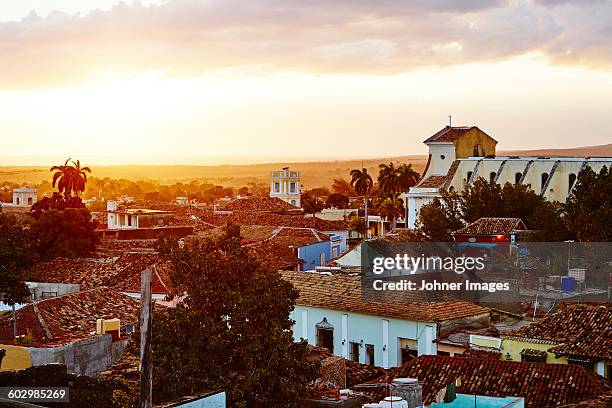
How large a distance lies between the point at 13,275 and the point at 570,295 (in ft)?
54.3

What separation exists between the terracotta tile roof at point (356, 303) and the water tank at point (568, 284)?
5045mm

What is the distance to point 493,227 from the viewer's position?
149 feet

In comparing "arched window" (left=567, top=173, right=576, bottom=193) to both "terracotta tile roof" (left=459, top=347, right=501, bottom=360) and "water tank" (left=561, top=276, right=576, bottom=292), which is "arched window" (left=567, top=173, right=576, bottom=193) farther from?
"terracotta tile roof" (left=459, top=347, right=501, bottom=360)

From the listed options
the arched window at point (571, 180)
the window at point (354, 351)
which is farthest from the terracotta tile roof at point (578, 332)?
the arched window at point (571, 180)

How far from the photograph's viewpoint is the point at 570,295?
107 ft

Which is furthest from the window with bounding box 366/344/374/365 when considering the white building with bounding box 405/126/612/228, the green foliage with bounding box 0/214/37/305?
the white building with bounding box 405/126/612/228

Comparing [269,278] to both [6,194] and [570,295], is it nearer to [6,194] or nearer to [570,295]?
[570,295]

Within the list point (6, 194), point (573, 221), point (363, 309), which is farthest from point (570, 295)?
point (6, 194)

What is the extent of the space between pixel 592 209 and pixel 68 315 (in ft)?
77.3

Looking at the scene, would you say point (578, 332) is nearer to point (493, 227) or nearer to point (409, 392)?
point (409, 392)

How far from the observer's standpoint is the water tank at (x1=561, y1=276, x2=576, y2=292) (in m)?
33.5

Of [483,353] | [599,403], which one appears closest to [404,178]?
[483,353]

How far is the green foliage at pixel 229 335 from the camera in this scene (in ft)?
50.9

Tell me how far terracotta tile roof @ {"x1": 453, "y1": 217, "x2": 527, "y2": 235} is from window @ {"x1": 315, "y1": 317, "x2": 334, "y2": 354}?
16071 mm
